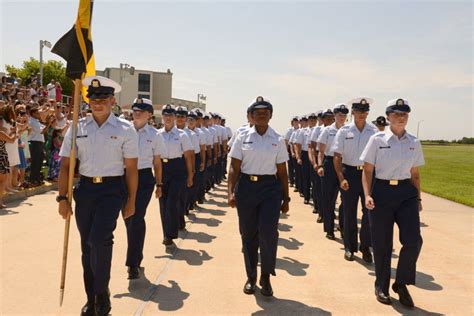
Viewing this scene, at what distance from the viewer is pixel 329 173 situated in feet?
23.8

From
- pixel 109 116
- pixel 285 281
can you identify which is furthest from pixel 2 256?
pixel 285 281

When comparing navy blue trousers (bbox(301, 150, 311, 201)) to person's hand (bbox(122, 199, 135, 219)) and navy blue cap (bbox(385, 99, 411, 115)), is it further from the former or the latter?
person's hand (bbox(122, 199, 135, 219))

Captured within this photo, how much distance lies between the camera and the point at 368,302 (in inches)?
178

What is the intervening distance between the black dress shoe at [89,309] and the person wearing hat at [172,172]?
250 centimetres

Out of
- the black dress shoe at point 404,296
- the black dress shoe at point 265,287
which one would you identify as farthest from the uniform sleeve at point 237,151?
the black dress shoe at point 404,296

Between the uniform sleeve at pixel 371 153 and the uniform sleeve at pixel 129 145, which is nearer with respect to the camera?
the uniform sleeve at pixel 129 145

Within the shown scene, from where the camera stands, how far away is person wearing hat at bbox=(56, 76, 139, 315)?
395 centimetres

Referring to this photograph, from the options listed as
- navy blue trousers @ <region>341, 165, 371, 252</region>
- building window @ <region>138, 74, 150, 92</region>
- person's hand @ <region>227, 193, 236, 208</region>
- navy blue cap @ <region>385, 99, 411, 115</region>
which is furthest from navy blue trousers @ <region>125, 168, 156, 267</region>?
building window @ <region>138, 74, 150, 92</region>

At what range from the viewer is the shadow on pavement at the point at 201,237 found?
7016 millimetres

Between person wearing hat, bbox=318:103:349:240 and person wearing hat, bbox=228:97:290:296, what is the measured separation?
2.52 meters

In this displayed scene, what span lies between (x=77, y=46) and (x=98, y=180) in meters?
1.53

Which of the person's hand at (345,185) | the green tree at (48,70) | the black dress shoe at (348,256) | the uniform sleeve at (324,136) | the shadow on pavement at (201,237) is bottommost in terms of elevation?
the shadow on pavement at (201,237)

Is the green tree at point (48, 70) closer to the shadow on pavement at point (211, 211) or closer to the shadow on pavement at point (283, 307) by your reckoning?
the shadow on pavement at point (211, 211)

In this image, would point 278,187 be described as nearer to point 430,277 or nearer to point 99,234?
point 99,234
